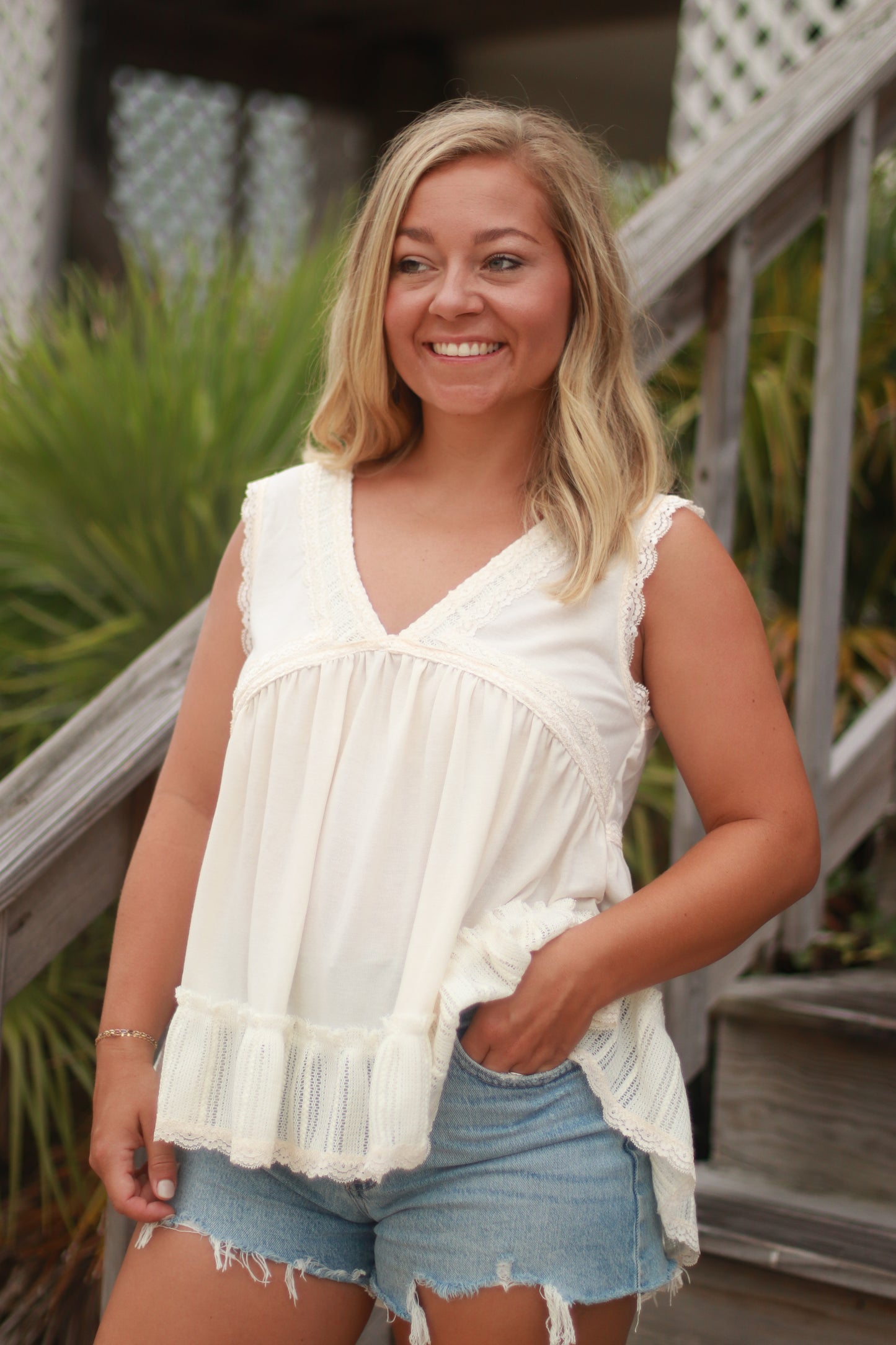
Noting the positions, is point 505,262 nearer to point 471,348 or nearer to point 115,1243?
point 471,348

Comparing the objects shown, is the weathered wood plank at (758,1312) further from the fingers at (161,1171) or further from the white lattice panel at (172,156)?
the white lattice panel at (172,156)

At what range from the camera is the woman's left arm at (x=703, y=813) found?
1233mm

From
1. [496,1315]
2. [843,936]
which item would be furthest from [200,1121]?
[843,936]

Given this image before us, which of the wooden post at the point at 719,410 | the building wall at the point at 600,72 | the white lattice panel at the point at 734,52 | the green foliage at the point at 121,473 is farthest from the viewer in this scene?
the building wall at the point at 600,72

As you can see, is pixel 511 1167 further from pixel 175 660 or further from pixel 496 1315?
pixel 175 660

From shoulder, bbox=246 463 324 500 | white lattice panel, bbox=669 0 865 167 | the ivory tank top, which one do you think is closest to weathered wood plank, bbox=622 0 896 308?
shoulder, bbox=246 463 324 500

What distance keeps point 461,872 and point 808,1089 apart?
105cm

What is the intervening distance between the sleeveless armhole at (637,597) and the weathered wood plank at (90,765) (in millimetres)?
566

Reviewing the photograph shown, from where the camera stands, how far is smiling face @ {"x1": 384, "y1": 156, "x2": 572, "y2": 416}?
4.53ft

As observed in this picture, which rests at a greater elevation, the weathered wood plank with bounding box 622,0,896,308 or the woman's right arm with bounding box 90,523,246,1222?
the weathered wood plank with bounding box 622,0,896,308

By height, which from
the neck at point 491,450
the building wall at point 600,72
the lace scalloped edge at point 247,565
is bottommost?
the lace scalloped edge at point 247,565

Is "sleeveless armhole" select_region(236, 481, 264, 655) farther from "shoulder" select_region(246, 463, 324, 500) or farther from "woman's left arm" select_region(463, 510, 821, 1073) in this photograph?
"woman's left arm" select_region(463, 510, 821, 1073)

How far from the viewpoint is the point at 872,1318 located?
1.70m

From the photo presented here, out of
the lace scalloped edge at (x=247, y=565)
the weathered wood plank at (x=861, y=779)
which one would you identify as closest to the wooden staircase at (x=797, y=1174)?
the weathered wood plank at (x=861, y=779)
